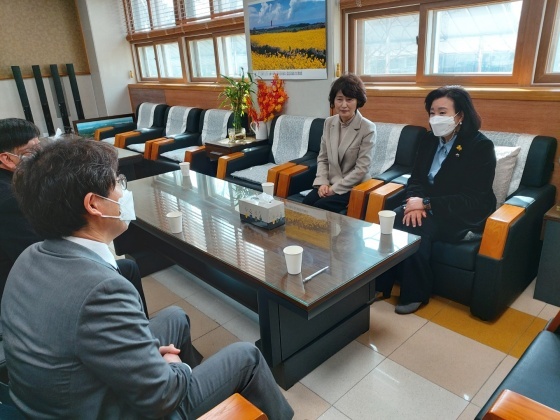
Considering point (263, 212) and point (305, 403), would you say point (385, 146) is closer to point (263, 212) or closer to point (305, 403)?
point (263, 212)

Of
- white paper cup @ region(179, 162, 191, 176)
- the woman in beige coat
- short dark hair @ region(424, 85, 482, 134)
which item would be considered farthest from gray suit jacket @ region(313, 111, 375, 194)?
white paper cup @ region(179, 162, 191, 176)

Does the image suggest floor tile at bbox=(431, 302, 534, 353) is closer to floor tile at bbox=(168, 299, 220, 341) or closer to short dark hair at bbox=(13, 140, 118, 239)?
floor tile at bbox=(168, 299, 220, 341)

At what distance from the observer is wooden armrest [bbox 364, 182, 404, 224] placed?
7.90 feet

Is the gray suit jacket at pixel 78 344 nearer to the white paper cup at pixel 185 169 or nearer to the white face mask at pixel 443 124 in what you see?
the white face mask at pixel 443 124

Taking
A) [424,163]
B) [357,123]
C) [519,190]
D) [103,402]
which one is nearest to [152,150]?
[357,123]

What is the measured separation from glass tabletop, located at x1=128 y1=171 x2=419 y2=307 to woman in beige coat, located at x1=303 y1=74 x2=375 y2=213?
0.50m

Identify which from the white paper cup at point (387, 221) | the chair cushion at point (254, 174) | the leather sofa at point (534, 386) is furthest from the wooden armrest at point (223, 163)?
the leather sofa at point (534, 386)

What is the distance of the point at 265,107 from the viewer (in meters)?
3.94

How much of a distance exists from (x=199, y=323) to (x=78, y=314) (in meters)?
→ 1.52

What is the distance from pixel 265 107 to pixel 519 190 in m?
2.41

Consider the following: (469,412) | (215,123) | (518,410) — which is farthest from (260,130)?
(518,410)

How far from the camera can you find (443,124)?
2.16 meters

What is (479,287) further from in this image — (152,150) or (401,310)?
(152,150)

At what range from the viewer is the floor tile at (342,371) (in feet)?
5.67
